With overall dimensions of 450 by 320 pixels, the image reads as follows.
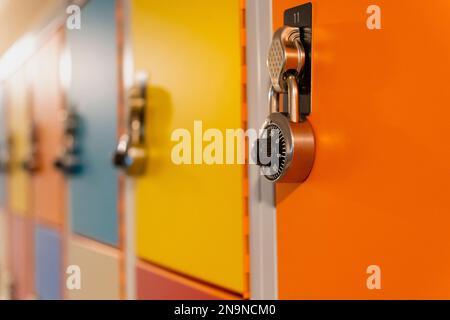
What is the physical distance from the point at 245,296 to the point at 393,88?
16.9 inches

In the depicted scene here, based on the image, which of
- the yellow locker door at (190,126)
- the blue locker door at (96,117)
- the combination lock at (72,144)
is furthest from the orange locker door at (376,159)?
the combination lock at (72,144)

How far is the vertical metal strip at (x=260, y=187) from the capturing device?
758 millimetres

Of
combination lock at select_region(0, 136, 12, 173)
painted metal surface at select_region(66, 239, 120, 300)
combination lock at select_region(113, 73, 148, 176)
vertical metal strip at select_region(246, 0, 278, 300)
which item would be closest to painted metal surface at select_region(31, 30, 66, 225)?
painted metal surface at select_region(66, 239, 120, 300)

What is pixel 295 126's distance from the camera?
632 millimetres

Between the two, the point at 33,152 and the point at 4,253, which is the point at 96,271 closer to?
the point at 33,152

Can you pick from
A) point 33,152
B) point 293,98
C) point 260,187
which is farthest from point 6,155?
point 293,98

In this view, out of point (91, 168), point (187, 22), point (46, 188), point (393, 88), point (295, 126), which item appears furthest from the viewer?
point (46, 188)

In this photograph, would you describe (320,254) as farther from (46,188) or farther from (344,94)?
(46,188)

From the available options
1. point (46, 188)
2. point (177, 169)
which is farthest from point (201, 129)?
point (46, 188)

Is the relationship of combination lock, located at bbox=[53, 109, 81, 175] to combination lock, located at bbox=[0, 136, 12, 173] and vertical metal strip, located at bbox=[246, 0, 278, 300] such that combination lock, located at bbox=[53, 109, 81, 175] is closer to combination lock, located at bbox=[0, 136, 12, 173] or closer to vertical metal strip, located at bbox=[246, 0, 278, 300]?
vertical metal strip, located at bbox=[246, 0, 278, 300]

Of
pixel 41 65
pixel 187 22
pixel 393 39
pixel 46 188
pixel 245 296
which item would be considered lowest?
pixel 245 296

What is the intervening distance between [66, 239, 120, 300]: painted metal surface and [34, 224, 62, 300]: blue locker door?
293 millimetres

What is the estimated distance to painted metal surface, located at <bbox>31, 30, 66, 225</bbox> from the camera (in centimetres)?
191

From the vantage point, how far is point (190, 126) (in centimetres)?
96
